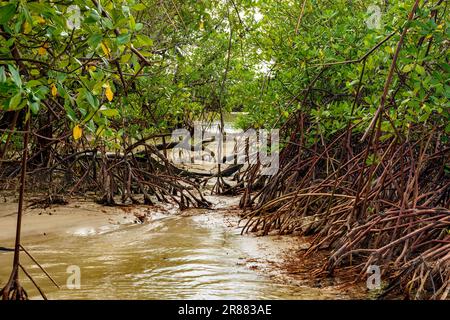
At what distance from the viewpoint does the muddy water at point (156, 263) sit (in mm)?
3551

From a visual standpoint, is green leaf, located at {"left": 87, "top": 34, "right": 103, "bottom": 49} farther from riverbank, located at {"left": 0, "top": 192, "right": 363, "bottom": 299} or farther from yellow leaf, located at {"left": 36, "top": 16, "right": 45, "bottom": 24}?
riverbank, located at {"left": 0, "top": 192, "right": 363, "bottom": 299}

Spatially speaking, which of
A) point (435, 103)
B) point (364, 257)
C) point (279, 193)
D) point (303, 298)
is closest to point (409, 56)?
point (435, 103)

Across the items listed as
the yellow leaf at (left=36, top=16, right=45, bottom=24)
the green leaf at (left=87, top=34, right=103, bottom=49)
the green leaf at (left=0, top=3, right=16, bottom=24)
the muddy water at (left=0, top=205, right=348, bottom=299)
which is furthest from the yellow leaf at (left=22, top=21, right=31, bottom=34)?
the muddy water at (left=0, top=205, right=348, bottom=299)

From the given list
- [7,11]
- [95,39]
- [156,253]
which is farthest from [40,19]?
[156,253]

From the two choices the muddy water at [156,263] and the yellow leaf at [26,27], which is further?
the muddy water at [156,263]

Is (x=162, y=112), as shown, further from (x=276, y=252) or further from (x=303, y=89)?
(x=276, y=252)

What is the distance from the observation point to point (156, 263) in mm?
4367

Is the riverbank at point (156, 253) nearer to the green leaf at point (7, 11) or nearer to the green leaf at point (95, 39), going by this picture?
the green leaf at point (95, 39)

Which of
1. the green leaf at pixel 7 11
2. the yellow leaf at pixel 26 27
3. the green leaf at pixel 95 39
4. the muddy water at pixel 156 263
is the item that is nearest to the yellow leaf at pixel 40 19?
the yellow leaf at pixel 26 27

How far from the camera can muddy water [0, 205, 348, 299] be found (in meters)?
3.55

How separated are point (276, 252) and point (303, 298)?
128 centimetres
